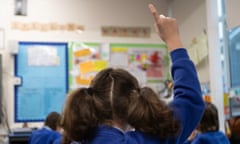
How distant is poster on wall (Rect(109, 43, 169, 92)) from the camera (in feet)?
15.2

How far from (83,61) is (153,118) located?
11.9 ft

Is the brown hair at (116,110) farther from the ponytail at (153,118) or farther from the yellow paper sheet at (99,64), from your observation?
the yellow paper sheet at (99,64)

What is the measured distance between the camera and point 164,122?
928mm

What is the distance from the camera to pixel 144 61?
15.4 ft

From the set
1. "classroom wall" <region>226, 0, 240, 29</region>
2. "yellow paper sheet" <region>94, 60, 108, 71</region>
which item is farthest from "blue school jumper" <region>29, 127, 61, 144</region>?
"classroom wall" <region>226, 0, 240, 29</region>

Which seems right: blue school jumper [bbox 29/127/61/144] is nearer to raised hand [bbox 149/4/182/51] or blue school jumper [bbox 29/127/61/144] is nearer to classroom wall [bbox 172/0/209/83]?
classroom wall [bbox 172/0/209/83]

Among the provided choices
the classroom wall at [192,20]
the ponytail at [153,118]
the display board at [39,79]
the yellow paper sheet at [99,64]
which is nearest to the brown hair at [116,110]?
the ponytail at [153,118]

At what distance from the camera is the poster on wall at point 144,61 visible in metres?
4.64

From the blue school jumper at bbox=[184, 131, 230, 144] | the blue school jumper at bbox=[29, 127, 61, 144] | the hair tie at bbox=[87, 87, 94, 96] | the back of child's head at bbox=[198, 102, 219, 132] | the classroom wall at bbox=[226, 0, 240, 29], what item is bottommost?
the blue school jumper at bbox=[29, 127, 61, 144]

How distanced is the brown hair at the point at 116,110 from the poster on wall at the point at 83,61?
350cm

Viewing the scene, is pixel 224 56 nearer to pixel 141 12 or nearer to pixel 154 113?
pixel 141 12

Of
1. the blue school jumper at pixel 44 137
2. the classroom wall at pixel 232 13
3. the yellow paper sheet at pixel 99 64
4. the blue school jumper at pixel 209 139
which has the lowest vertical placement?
the blue school jumper at pixel 44 137

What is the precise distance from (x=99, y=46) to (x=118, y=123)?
3.67 metres

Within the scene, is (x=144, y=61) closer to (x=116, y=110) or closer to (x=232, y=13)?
(x=232, y=13)
